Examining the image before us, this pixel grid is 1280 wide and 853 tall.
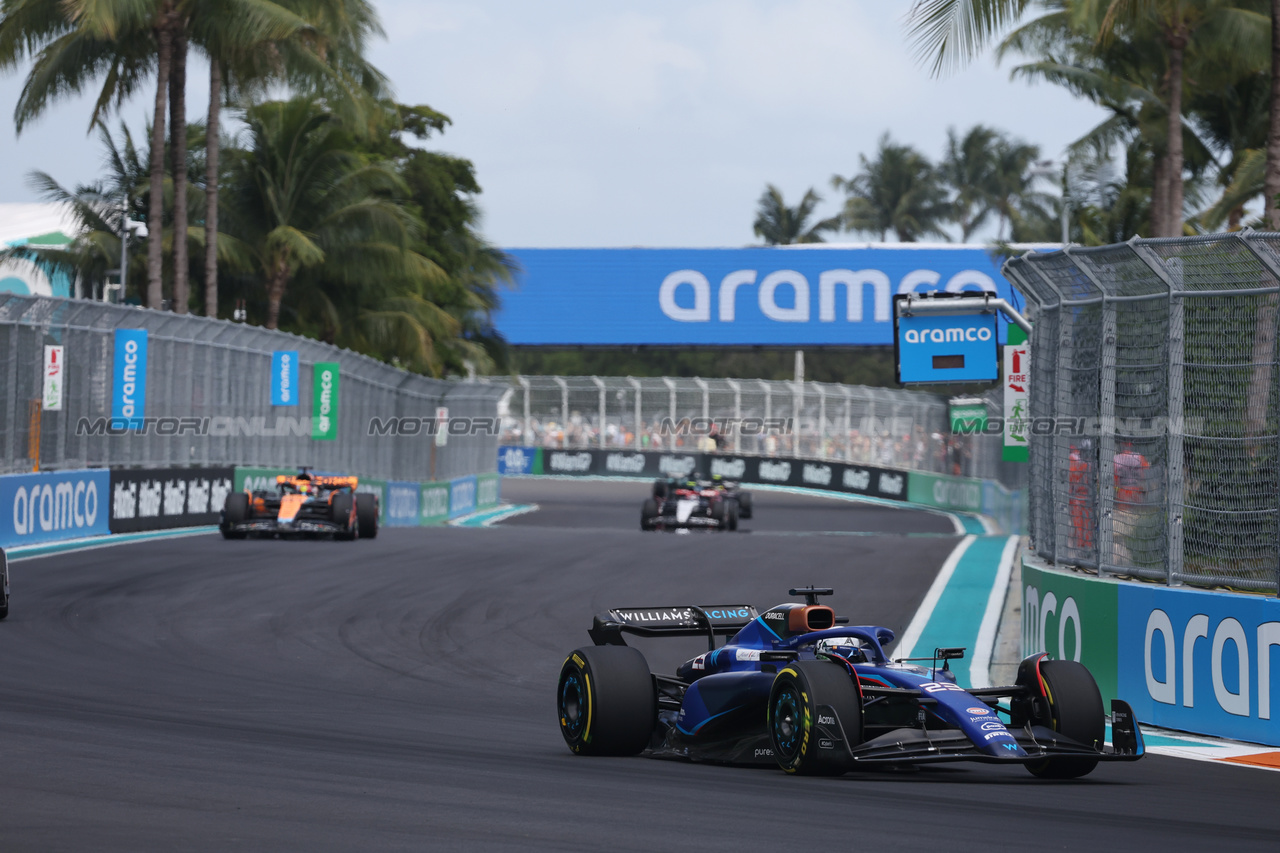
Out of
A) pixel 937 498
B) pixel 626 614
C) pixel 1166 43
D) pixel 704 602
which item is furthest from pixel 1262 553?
pixel 937 498

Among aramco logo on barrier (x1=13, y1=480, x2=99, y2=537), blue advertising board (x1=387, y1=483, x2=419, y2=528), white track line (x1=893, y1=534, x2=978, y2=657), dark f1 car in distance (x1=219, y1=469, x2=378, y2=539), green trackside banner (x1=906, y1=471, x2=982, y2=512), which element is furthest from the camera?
green trackside banner (x1=906, y1=471, x2=982, y2=512)

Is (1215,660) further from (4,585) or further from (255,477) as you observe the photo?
(255,477)

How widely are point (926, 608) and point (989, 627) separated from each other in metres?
1.28

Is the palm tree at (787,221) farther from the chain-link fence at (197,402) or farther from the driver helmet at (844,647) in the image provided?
the driver helmet at (844,647)

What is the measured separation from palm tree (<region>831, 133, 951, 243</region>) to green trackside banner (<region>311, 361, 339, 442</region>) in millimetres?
48709

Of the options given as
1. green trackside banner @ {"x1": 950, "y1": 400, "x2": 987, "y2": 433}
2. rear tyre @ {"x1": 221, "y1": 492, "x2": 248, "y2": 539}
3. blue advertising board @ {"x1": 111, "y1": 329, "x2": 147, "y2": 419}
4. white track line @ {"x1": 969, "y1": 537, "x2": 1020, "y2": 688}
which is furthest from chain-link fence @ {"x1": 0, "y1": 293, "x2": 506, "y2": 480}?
white track line @ {"x1": 969, "y1": 537, "x2": 1020, "y2": 688}

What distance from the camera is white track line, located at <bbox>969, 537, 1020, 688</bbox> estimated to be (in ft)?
37.7

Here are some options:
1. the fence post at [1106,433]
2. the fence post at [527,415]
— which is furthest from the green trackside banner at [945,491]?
the fence post at [1106,433]

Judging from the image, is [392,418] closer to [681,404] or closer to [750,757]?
[681,404]

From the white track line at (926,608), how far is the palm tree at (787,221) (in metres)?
52.4

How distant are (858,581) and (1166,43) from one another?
1183cm

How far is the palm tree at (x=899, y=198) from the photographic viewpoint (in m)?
73.4

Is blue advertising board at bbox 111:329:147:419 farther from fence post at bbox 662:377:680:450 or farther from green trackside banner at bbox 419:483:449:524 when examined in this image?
fence post at bbox 662:377:680:450

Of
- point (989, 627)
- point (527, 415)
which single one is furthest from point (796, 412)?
point (989, 627)
